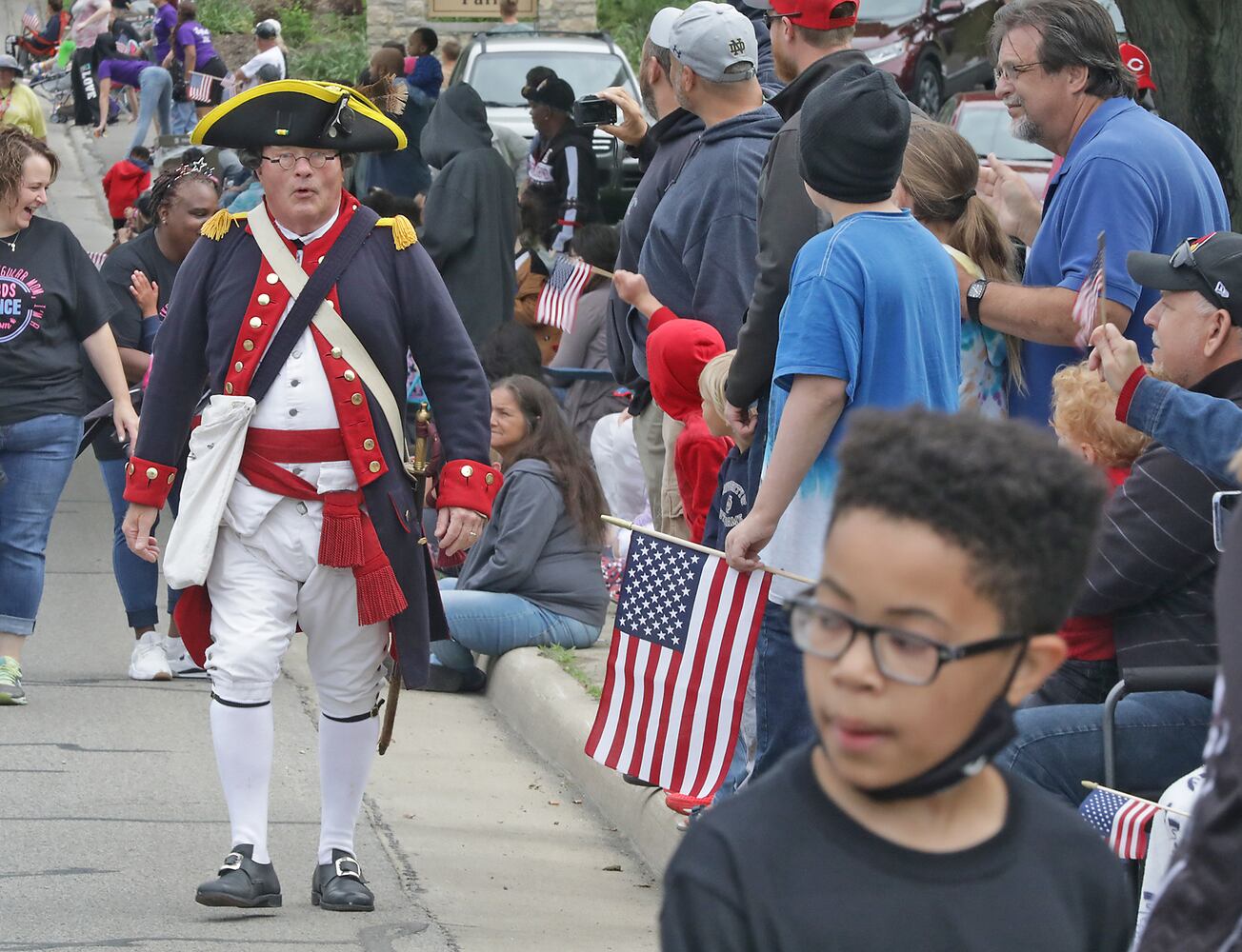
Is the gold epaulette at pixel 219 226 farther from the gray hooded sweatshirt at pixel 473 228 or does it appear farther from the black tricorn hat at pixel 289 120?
the gray hooded sweatshirt at pixel 473 228

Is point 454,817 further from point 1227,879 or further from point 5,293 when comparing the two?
point 1227,879

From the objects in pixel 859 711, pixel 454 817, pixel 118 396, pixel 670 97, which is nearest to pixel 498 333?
pixel 118 396

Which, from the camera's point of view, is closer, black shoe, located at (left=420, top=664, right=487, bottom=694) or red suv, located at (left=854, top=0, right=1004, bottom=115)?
black shoe, located at (left=420, top=664, right=487, bottom=694)

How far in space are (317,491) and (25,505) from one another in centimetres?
288

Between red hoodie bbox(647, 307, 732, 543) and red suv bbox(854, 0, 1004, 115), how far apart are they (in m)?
15.5

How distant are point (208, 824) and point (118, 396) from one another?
2196 millimetres

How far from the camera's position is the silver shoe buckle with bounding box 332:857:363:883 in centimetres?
493

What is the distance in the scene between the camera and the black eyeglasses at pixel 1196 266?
13.1 feet

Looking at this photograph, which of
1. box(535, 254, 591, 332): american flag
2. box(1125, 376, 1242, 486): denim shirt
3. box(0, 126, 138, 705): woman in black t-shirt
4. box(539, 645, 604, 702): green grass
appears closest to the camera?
box(1125, 376, 1242, 486): denim shirt

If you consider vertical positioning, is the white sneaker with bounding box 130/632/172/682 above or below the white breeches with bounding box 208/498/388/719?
below

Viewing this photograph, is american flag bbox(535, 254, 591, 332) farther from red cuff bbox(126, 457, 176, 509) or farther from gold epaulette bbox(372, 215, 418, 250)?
red cuff bbox(126, 457, 176, 509)

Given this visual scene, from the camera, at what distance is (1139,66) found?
24.1 feet

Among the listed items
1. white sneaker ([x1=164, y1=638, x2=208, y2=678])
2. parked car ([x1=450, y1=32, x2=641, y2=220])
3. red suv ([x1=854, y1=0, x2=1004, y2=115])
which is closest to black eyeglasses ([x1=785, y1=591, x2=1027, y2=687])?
white sneaker ([x1=164, y1=638, x2=208, y2=678])

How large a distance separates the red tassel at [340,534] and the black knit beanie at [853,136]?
1.48m
